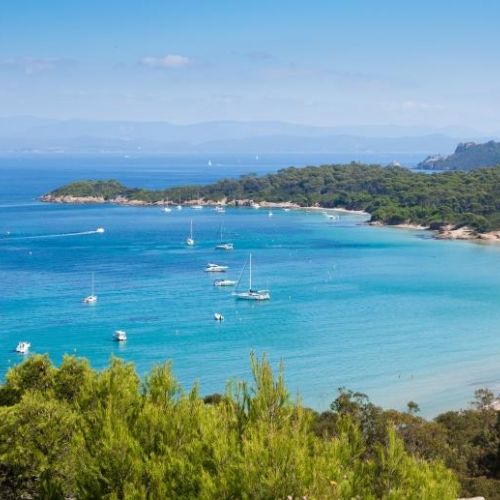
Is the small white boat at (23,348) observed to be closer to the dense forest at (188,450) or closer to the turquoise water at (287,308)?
the turquoise water at (287,308)

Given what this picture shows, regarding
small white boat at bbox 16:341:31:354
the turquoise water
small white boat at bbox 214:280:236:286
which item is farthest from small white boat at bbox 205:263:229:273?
small white boat at bbox 16:341:31:354

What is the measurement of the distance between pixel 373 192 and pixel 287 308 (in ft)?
196

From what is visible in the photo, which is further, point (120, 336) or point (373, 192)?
point (373, 192)

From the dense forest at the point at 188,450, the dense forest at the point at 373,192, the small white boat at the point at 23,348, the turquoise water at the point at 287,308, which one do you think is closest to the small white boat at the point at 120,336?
the turquoise water at the point at 287,308

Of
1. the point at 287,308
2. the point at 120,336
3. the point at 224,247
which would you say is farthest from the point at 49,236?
the point at 120,336

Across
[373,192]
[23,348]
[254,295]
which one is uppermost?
[373,192]

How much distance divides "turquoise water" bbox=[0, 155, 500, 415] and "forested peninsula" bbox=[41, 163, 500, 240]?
4946 mm

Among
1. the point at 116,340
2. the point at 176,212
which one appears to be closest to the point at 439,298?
the point at 116,340

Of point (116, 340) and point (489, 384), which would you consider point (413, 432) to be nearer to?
point (489, 384)

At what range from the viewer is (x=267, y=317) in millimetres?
42781

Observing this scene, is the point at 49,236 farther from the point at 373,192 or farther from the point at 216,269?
the point at 373,192

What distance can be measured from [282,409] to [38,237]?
65268 mm

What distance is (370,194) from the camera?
101 meters

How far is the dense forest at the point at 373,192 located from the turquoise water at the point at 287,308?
6.02m
